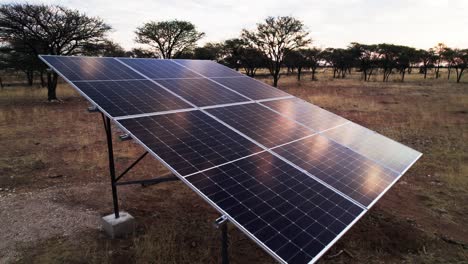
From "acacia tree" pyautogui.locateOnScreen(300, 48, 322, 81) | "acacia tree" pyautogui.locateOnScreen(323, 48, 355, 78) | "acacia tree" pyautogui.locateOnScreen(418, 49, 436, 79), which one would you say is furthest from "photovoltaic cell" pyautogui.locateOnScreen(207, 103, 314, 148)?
"acacia tree" pyautogui.locateOnScreen(418, 49, 436, 79)

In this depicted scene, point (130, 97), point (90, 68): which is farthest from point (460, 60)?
point (90, 68)

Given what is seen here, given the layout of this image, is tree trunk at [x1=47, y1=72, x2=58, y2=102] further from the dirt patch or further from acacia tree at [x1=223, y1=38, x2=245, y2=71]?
acacia tree at [x1=223, y1=38, x2=245, y2=71]

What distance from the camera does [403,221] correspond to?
943 cm

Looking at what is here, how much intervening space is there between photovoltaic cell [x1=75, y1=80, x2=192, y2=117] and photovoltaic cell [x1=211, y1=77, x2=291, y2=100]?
9.11ft

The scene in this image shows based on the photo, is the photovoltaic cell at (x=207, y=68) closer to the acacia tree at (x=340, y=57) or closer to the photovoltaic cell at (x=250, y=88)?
the photovoltaic cell at (x=250, y=88)

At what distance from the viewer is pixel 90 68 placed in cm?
769

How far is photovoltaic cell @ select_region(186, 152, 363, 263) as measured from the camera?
3.91 m

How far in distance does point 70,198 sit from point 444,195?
1420cm

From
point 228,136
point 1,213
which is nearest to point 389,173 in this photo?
point 228,136

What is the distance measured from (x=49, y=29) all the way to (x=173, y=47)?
76.2 feet

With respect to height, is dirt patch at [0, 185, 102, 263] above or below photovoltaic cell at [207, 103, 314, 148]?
below

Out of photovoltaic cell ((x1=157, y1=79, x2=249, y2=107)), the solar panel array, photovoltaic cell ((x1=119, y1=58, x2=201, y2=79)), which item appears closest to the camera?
the solar panel array

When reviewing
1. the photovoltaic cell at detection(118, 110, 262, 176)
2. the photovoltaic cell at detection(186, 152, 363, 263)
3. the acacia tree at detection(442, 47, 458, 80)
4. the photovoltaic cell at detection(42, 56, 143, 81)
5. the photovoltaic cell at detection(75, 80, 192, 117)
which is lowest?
the photovoltaic cell at detection(186, 152, 363, 263)

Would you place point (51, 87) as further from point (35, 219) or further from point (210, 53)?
point (210, 53)
